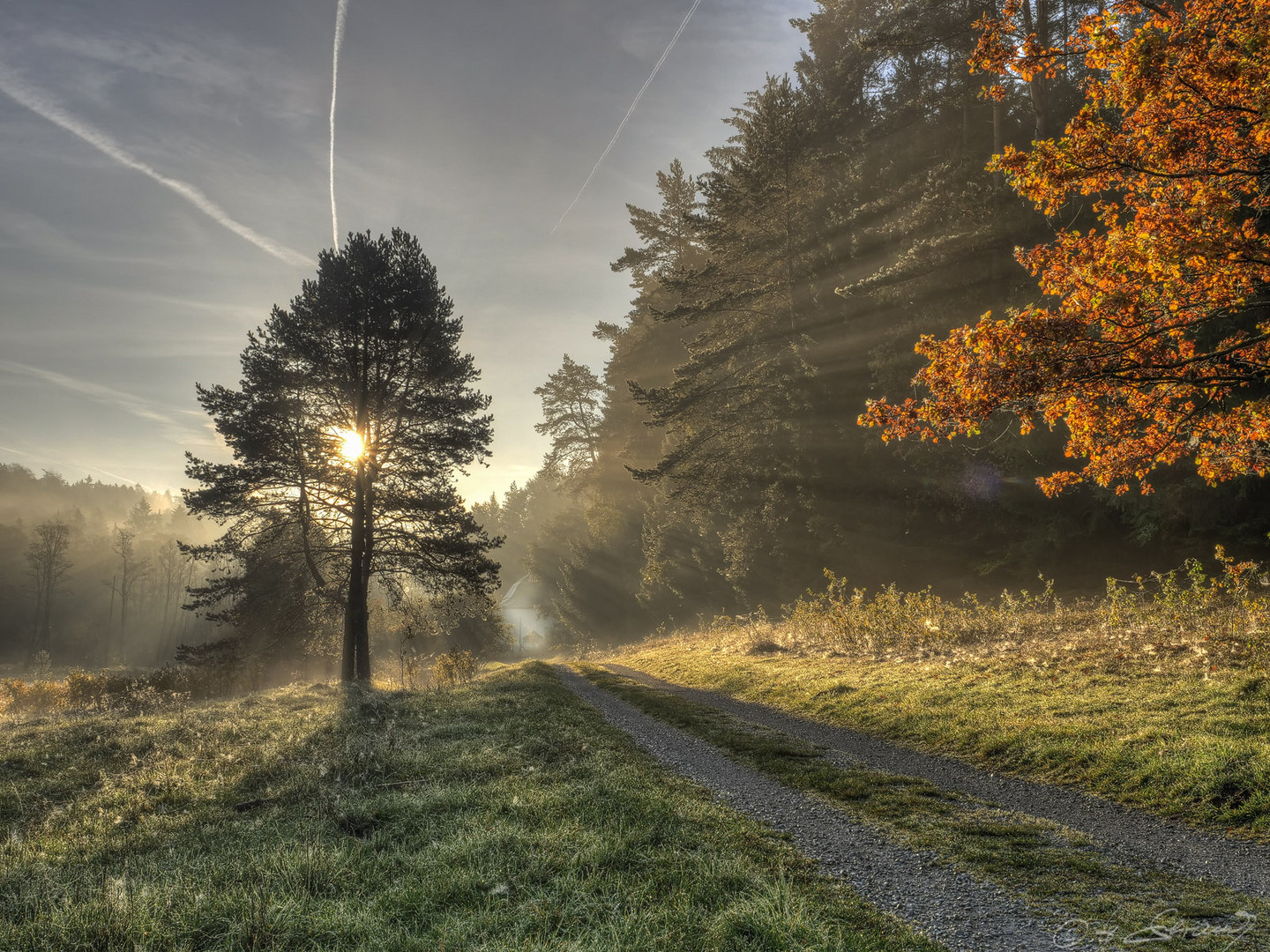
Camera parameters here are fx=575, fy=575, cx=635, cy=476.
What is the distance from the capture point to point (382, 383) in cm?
1997

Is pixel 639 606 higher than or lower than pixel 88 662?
higher

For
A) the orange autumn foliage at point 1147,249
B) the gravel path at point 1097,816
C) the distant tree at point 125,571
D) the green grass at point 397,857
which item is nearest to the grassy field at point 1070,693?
the gravel path at point 1097,816

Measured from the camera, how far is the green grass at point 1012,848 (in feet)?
12.6

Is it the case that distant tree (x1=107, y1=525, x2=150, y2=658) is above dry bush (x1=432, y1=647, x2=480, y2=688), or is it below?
above

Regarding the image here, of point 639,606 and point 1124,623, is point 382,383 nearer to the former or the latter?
point 1124,623

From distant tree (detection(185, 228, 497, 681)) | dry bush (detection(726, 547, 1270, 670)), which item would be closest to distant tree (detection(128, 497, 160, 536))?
distant tree (detection(185, 228, 497, 681))

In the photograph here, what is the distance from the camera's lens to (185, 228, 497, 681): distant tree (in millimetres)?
18375

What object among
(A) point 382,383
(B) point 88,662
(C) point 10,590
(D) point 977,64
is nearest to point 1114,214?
(D) point 977,64

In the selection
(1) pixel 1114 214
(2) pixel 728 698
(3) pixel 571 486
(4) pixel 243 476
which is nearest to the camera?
(1) pixel 1114 214

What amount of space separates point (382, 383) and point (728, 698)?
49.9 feet

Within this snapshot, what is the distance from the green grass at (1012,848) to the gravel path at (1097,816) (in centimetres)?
37

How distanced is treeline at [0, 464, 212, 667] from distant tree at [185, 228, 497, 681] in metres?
54.4

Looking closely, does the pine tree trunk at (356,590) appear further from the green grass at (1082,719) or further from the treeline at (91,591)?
the treeline at (91,591)

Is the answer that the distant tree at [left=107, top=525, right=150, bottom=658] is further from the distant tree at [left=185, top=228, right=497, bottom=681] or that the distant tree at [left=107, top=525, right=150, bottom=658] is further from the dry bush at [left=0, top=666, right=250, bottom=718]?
the distant tree at [left=185, top=228, right=497, bottom=681]
